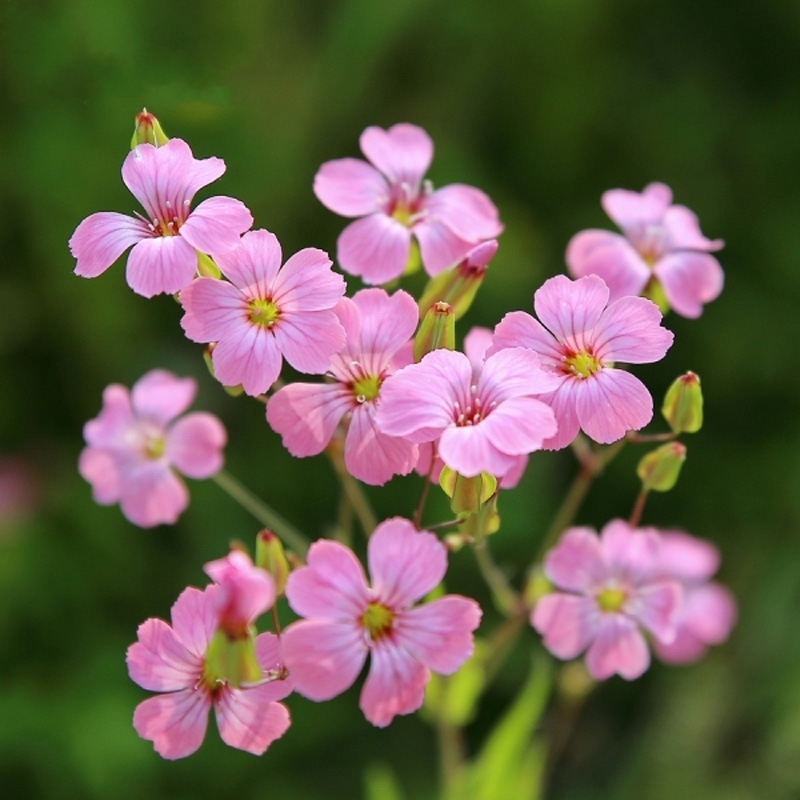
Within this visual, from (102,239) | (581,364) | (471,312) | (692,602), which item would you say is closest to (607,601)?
(581,364)

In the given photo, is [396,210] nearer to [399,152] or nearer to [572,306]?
[399,152]

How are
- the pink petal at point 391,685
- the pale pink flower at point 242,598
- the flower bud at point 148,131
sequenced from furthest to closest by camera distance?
the flower bud at point 148,131 < the pink petal at point 391,685 < the pale pink flower at point 242,598

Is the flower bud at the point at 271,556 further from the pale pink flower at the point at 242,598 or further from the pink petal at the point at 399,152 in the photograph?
the pink petal at the point at 399,152

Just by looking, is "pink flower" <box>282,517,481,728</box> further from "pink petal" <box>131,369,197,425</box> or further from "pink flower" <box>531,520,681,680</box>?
"pink petal" <box>131,369,197,425</box>

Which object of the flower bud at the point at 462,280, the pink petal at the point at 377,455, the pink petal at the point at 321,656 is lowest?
the pink petal at the point at 321,656

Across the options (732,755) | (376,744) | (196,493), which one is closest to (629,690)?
(732,755)

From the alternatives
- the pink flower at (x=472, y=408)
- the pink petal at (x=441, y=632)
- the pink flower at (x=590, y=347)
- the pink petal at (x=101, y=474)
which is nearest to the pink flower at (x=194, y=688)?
the pink petal at (x=441, y=632)
